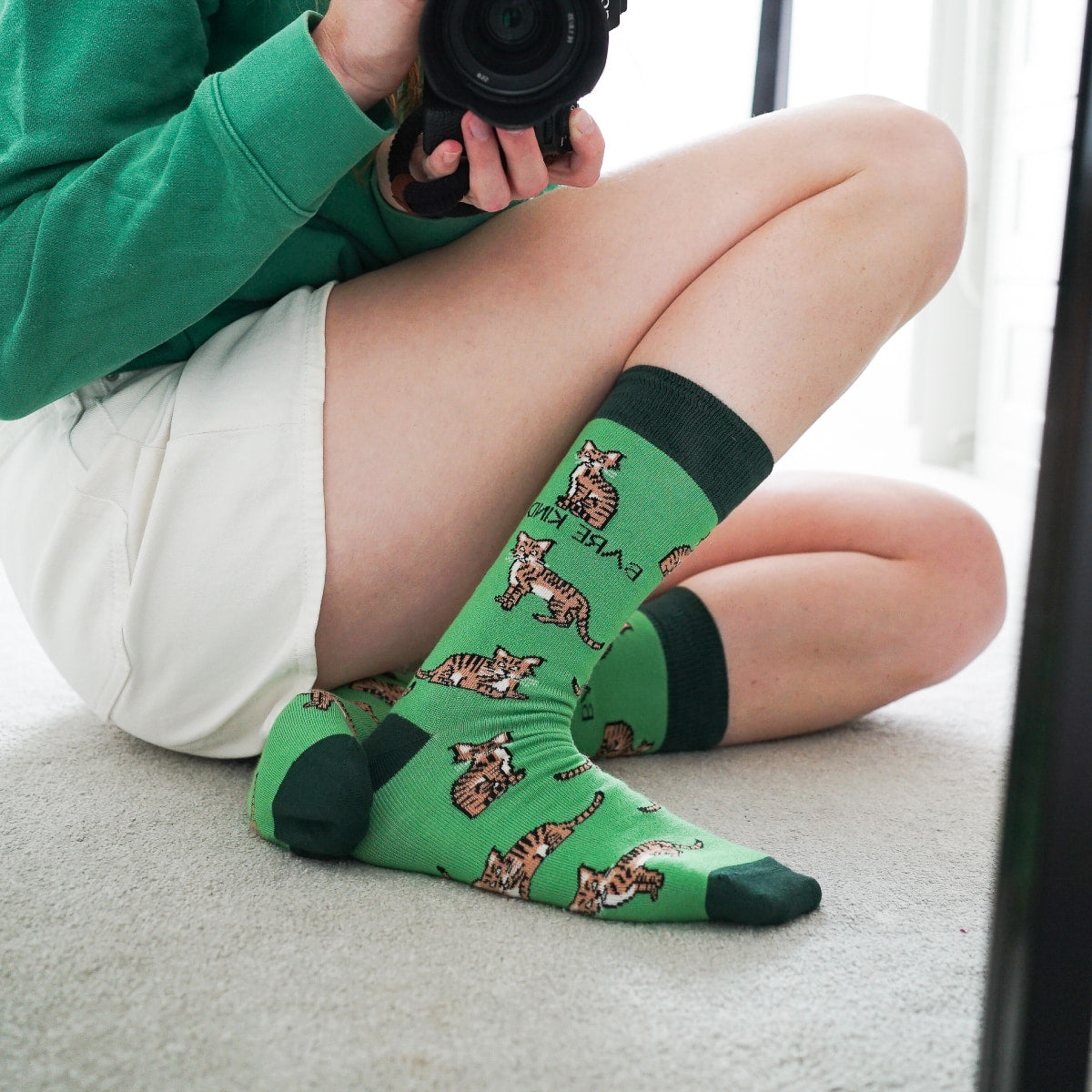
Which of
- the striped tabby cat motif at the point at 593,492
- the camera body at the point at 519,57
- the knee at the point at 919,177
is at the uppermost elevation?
the camera body at the point at 519,57

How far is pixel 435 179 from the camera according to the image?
53 cm

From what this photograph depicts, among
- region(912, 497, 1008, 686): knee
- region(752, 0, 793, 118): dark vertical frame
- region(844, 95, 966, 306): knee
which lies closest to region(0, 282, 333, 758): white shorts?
region(844, 95, 966, 306): knee

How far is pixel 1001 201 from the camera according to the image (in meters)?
2.11

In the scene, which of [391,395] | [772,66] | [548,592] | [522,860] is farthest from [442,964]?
[772,66]

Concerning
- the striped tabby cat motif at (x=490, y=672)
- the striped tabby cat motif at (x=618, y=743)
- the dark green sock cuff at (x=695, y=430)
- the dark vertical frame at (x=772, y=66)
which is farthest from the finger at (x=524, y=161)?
the dark vertical frame at (x=772, y=66)

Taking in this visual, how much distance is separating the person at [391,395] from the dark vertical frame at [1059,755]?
0.55 feet

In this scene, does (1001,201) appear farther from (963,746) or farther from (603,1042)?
(603,1042)

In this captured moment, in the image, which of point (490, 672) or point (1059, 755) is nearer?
point (1059, 755)

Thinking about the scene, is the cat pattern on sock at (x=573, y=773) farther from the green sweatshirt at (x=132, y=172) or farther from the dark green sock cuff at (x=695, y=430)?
the green sweatshirt at (x=132, y=172)

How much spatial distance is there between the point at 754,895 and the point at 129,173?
0.42 m

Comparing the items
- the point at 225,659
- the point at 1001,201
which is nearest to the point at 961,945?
the point at 225,659

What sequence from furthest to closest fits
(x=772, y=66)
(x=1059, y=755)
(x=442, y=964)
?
(x=772, y=66)
(x=442, y=964)
(x=1059, y=755)

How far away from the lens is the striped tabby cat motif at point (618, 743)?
0.68m

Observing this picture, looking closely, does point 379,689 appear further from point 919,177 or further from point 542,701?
point 919,177
